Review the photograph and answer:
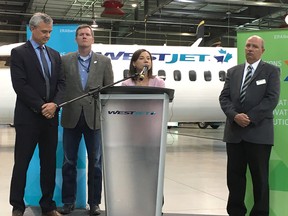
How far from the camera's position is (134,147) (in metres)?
3.20

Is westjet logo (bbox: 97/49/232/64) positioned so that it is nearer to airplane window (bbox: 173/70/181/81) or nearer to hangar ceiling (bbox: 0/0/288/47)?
airplane window (bbox: 173/70/181/81)

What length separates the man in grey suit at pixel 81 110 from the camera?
417cm

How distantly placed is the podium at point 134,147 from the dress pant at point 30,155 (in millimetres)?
903

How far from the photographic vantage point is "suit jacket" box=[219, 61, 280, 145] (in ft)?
12.0

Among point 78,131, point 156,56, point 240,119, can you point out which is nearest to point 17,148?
point 78,131

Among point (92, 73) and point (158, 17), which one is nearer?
point (92, 73)

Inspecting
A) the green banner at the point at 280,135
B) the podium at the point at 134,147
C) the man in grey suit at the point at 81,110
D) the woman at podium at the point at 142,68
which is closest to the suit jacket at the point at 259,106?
the green banner at the point at 280,135

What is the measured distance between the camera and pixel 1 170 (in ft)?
25.2

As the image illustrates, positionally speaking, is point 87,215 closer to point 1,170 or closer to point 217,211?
point 217,211

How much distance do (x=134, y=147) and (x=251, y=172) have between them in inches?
49.3

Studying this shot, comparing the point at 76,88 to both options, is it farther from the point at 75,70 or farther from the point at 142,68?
the point at 142,68

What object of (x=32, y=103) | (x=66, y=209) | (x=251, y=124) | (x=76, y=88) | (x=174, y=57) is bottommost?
(x=66, y=209)

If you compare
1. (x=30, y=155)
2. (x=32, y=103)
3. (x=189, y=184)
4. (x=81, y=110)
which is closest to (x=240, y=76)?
(x=81, y=110)

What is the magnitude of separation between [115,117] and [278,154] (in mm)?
1664
